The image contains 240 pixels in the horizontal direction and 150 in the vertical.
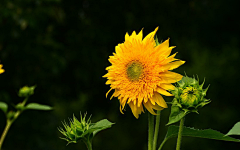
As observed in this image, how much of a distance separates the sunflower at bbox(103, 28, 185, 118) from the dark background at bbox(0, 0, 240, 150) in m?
3.26

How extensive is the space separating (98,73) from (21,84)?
1032 millimetres

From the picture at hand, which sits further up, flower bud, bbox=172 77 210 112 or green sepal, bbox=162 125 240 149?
flower bud, bbox=172 77 210 112

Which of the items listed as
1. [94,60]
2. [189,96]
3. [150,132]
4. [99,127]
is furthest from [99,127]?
[94,60]

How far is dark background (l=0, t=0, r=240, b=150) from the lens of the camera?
14.3 ft

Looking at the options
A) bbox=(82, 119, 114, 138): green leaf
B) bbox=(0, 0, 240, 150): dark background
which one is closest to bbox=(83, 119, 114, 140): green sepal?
bbox=(82, 119, 114, 138): green leaf

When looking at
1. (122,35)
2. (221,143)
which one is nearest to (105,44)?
(122,35)

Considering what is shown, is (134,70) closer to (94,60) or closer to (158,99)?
(158,99)

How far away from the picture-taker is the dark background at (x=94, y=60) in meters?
4.37

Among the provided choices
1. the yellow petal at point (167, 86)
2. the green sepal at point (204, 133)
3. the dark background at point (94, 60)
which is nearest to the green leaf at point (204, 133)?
the green sepal at point (204, 133)

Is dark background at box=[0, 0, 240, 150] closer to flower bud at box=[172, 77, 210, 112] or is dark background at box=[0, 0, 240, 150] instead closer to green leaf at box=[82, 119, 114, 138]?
green leaf at box=[82, 119, 114, 138]

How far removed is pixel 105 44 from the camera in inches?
200

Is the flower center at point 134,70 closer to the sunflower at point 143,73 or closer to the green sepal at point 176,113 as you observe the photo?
the sunflower at point 143,73

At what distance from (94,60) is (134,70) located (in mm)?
3931

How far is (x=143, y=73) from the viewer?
1075 mm
